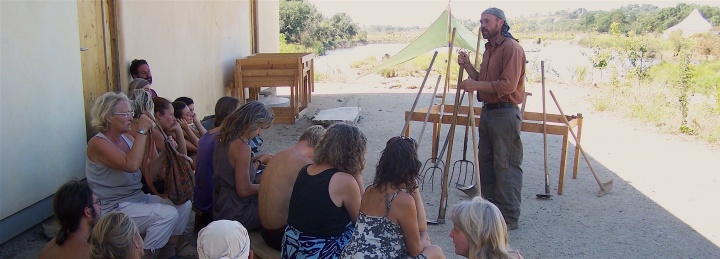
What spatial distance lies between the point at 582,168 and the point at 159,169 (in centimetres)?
506

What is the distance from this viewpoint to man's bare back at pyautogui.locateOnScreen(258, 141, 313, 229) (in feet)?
11.0

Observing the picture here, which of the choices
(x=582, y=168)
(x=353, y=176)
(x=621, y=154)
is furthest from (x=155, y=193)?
(x=621, y=154)

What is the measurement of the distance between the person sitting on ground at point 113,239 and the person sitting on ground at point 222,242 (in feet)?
0.93

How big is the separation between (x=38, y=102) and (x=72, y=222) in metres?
1.99

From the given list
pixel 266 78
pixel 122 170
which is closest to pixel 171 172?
pixel 122 170

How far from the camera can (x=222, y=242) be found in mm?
2307

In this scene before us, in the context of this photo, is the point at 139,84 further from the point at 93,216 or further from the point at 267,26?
the point at 267,26

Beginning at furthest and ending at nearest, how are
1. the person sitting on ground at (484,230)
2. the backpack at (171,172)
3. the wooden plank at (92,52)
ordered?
the wooden plank at (92,52), the backpack at (171,172), the person sitting on ground at (484,230)

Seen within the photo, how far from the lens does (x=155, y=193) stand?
3.99 m

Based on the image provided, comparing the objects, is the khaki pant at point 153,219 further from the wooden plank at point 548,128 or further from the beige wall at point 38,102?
the wooden plank at point 548,128

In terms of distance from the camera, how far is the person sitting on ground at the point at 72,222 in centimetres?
266

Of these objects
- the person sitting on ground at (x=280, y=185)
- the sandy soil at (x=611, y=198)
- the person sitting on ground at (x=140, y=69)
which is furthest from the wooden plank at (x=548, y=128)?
the person sitting on ground at (x=140, y=69)

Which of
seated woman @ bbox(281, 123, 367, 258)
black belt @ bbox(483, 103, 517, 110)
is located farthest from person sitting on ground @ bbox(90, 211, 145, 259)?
black belt @ bbox(483, 103, 517, 110)

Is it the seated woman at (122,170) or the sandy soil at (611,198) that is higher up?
the seated woman at (122,170)
